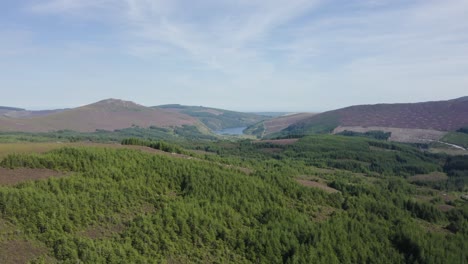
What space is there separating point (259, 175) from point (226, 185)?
36.5ft

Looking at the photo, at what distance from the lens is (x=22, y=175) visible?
43.4m

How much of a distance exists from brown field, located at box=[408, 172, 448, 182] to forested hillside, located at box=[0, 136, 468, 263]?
1851 inches

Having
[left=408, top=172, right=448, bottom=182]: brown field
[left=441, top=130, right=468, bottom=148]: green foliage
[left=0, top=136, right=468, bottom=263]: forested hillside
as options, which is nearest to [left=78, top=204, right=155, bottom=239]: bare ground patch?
[left=0, top=136, right=468, bottom=263]: forested hillside

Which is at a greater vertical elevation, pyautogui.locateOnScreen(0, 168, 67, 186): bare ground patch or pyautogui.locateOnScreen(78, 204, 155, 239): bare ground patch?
pyautogui.locateOnScreen(0, 168, 67, 186): bare ground patch

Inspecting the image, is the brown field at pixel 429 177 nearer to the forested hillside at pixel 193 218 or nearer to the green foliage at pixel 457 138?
the forested hillside at pixel 193 218

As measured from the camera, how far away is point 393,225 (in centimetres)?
5438

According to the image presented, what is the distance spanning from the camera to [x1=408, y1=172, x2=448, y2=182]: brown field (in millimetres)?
115000

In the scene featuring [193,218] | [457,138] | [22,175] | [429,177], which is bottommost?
[429,177]

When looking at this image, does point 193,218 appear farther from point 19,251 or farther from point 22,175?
point 22,175

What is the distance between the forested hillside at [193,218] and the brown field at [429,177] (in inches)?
1851

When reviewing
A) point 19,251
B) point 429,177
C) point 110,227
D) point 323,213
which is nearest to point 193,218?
point 110,227

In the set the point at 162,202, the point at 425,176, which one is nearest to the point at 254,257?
the point at 162,202

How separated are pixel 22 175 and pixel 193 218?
2162 centimetres

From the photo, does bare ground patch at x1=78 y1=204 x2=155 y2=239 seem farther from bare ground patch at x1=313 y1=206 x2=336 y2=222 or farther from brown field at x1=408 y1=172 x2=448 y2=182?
brown field at x1=408 y1=172 x2=448 y2=182
